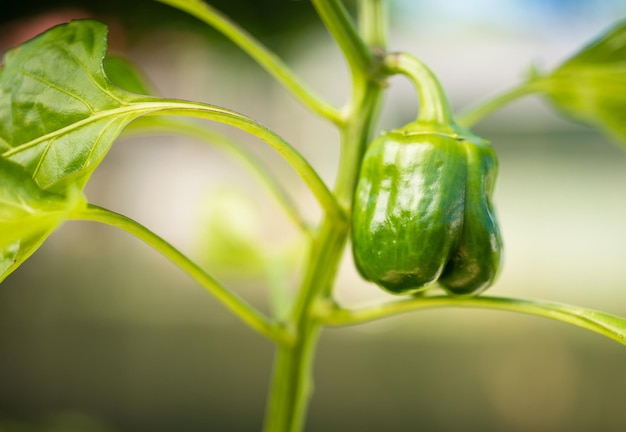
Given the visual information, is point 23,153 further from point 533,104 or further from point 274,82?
point 533,104

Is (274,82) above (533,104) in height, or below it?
below

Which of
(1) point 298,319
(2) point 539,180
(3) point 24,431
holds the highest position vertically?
(2) point 539,180

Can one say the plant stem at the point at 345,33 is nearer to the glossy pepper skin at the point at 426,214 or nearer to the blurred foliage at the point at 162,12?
the glossy pepper skin at the point at 426,214

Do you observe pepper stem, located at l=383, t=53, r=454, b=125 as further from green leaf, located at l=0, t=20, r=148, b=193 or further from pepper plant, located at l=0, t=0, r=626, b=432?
green leaf, located at l=0, t=20, r=148, b=193

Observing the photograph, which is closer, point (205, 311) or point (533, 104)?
point (205, 311)

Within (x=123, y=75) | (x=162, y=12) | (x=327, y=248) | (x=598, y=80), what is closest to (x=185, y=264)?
(x=327, y=248)

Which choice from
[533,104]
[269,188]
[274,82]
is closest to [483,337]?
[533,104]

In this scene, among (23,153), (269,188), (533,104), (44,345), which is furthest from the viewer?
(533,104)
